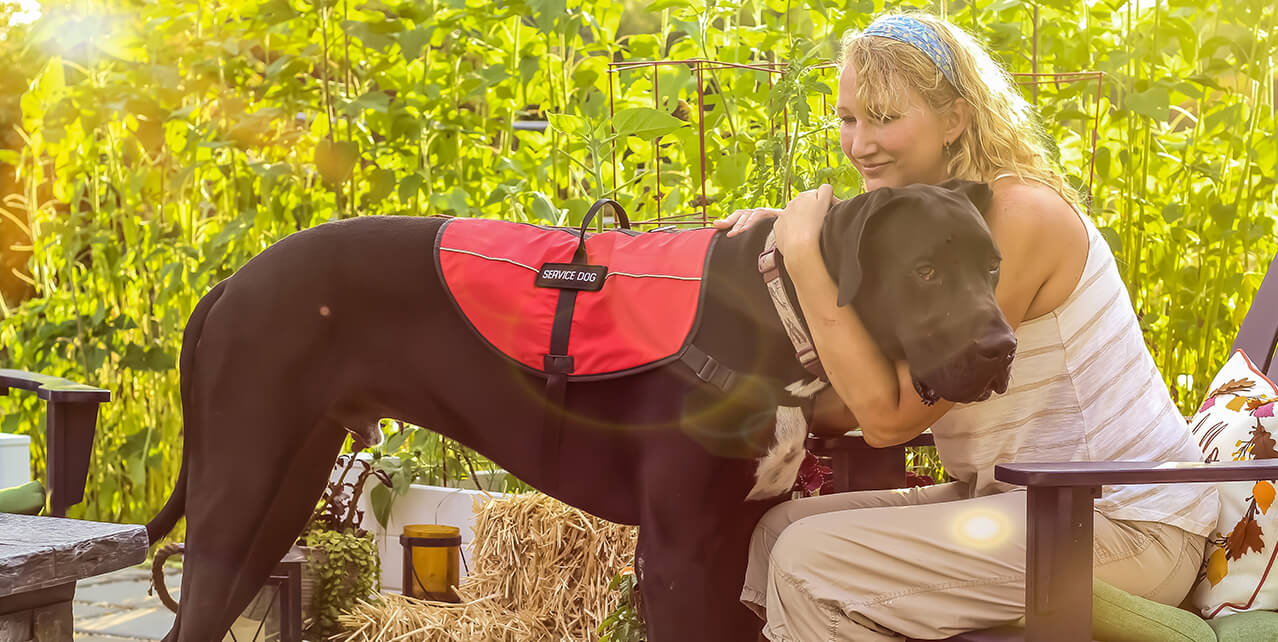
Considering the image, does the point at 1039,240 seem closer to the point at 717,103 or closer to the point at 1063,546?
the point at 1063,546

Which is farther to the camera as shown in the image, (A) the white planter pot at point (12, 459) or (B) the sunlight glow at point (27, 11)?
(B) the sunlight glow at point (27, 11)

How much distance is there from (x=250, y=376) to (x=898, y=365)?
863 millimetres

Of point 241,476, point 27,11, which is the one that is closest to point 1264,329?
point 241,476

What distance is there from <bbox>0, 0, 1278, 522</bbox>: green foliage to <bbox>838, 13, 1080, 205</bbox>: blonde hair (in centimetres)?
60

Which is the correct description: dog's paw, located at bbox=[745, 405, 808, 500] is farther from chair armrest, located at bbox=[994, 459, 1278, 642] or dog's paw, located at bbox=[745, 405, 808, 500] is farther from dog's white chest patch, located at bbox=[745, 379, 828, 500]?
chair armrest, located at bbox=[994, 459, 1278, 642]

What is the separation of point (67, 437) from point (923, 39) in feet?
5.05

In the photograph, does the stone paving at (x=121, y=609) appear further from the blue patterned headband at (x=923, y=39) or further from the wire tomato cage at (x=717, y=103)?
the blue patterned headband at (x=923, y=39)

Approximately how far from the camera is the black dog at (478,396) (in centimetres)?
148

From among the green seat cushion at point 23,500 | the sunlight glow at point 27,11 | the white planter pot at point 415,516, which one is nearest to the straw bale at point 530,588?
the white planter pot at point 415,516

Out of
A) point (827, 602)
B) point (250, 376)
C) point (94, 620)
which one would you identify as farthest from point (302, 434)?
point (94, 620)

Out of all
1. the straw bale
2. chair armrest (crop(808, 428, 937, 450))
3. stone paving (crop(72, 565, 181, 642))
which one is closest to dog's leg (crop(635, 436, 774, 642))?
chair armrest (crop(808, 428, 937, 450))

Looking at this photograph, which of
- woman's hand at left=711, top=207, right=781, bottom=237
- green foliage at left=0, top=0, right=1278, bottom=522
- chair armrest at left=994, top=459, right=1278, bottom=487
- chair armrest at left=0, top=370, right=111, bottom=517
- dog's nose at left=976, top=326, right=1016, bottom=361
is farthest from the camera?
green foliage at left=0, top=0, right=1278, bottom=522

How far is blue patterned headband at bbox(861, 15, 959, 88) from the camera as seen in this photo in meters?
1.63

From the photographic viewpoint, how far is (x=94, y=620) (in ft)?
9.10
